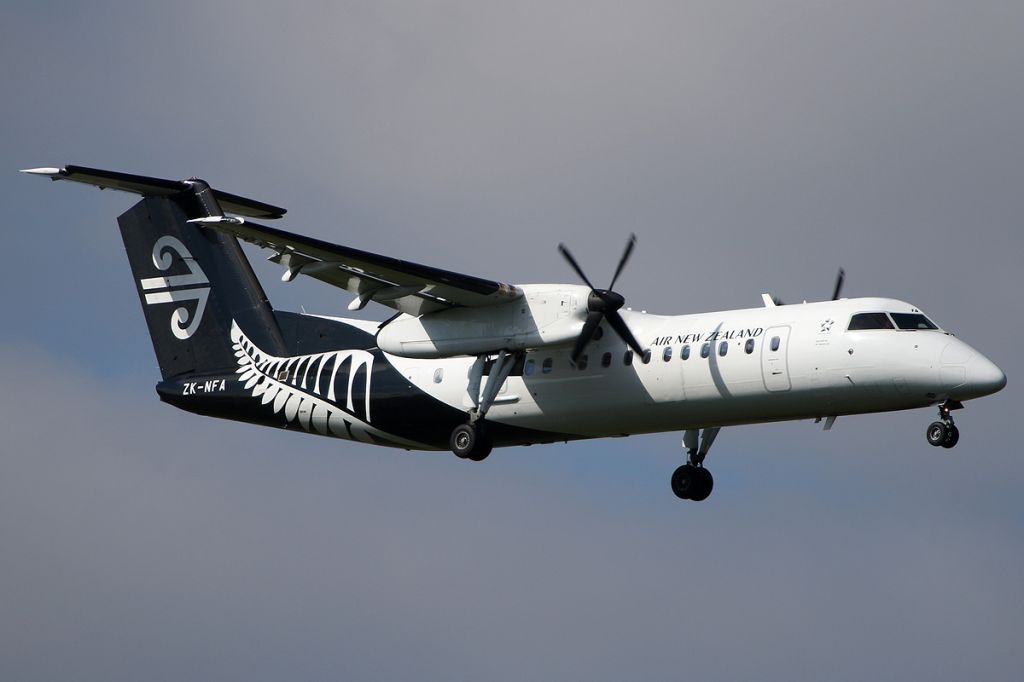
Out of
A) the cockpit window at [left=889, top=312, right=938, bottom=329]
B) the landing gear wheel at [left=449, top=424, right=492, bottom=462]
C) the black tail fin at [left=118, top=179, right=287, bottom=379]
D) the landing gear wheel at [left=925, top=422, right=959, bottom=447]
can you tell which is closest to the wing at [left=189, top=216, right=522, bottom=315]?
the landing gear wheel at [left=449, top=424, right=492, bottom=462]

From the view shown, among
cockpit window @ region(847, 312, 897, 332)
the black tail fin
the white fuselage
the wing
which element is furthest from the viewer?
the black tail fin

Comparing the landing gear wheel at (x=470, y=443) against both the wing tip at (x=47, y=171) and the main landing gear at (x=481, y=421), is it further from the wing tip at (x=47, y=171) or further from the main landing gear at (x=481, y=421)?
the wing tip at (x=47, y=171)

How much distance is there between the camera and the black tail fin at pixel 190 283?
1115 inches

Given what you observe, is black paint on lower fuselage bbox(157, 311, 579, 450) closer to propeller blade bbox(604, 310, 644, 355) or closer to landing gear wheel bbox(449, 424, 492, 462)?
landing gear wheel bbox(449, 424, 492, 462)

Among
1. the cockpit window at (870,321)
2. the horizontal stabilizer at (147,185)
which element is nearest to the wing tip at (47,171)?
the horizontal stabilizer at (147,185)

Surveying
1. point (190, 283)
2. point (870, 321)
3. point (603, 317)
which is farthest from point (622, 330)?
point (190, 283)

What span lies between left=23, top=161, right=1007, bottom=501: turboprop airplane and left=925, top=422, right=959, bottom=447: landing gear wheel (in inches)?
0.9

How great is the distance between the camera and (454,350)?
24531 millimetres

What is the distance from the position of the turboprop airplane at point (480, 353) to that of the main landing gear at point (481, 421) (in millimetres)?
28

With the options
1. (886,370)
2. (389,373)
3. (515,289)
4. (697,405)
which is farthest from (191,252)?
(886,370)

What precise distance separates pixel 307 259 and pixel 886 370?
29.5 ft

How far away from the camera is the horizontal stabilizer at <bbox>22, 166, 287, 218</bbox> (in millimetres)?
24875

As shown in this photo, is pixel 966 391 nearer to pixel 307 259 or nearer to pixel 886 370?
pixel 886 370

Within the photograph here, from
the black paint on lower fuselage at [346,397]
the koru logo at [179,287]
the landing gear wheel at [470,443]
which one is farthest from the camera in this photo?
the koru logo at [179,287]
